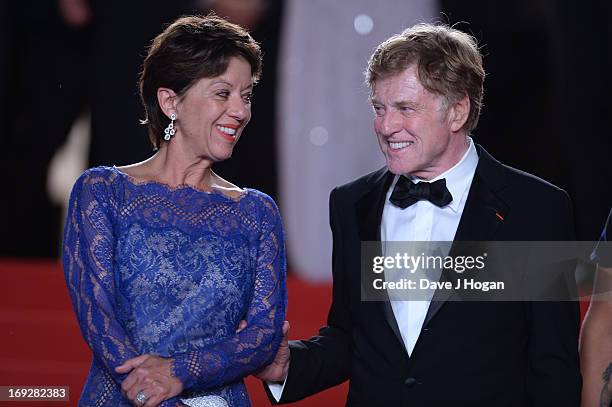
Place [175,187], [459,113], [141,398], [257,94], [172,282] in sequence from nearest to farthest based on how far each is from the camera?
1. [141,398]
2. [172,282]
3. [175,187]
4. [459,113]
5. [257,94]

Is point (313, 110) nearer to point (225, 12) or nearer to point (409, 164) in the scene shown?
point (225, 12)

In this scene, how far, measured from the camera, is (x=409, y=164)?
269 centimetres

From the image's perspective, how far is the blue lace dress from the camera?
2410 millimetres

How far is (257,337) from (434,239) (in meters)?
0.58

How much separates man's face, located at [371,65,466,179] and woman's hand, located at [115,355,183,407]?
0.85 metres

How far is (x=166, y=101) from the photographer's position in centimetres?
265

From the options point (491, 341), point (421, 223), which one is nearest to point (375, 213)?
point (421, 223)

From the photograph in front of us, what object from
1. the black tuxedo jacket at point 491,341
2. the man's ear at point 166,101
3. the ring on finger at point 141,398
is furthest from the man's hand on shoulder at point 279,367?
the man's ear at point 166,101

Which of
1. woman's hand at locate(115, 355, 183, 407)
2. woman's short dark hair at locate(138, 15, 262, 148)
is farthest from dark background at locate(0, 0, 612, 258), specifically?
woman's hand at locate(115, 355, 183, 407)

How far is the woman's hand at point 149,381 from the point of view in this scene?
235cm

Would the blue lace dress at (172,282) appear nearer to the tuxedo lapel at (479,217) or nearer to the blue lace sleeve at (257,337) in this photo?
the blue lace sleeve at (257,337)

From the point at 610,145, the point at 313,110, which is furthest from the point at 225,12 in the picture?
the point at 610,145

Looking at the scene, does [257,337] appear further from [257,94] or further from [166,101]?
[257,94]

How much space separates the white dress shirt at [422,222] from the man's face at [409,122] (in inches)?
3.5
